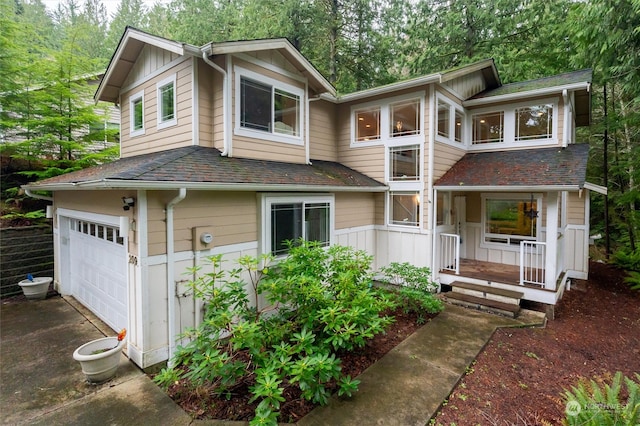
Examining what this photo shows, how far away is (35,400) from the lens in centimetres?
374

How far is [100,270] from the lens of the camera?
19.4 ft

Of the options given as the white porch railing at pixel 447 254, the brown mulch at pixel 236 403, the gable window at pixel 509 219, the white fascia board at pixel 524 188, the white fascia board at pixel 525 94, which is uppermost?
the white fascia board at pixel 525 94

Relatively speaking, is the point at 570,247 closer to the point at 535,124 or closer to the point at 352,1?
the point at 535,124

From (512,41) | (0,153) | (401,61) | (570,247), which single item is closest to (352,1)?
(401,61)

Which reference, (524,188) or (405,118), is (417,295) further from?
(405,118)

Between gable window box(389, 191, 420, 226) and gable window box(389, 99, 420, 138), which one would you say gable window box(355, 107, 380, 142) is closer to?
gable window box(389, 99, 420, 138)

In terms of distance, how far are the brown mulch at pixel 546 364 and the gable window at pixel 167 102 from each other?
7191mm

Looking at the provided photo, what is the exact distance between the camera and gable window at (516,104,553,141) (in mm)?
8344

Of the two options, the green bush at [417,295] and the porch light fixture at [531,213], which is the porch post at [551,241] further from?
the green bush at [417,295]

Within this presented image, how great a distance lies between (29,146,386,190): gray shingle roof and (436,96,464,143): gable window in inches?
89.8

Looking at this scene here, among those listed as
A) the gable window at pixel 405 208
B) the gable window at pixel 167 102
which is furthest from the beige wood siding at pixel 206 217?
the gable window at pixel 405 208

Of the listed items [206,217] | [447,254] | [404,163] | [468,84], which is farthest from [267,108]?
[468,84]

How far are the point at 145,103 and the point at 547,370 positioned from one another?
9595 mm

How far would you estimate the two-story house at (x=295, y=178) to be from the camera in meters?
4.65
